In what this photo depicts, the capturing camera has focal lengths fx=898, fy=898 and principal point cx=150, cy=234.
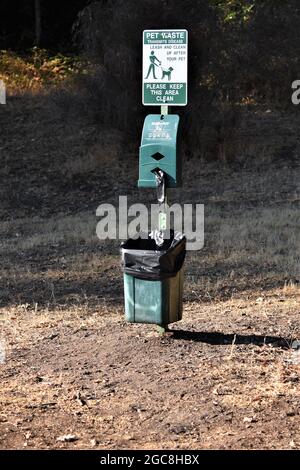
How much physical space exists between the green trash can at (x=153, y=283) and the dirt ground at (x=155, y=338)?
28 centimetres

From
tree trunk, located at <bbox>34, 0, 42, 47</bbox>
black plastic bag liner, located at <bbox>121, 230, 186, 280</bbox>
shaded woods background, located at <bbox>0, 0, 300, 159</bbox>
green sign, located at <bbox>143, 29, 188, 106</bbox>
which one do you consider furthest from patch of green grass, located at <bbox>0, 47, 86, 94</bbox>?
black plastic bag liner, located at <bbox>121, 230, 186, 280</bbox>

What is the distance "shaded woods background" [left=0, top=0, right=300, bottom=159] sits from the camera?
702 inches

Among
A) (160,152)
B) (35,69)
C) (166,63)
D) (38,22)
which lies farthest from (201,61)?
(160,152)

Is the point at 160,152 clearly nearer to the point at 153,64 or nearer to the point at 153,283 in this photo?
the point at 153,64

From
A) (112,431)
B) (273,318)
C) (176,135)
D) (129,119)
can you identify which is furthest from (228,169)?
(112,431)

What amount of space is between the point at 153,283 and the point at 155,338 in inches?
23.3

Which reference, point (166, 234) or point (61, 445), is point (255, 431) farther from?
point (166, 234)

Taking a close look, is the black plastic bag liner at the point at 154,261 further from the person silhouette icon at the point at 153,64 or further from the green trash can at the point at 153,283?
the person silhouette icon at the point at 153,64

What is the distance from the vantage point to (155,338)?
6773 millimetres

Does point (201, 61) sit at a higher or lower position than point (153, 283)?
higher

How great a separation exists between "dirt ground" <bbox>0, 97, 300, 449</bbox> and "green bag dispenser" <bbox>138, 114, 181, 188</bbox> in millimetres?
1249

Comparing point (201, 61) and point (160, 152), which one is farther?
point (201, 61)

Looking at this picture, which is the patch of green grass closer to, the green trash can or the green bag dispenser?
the green bag dispenser

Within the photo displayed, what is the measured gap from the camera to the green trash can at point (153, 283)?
634cm
